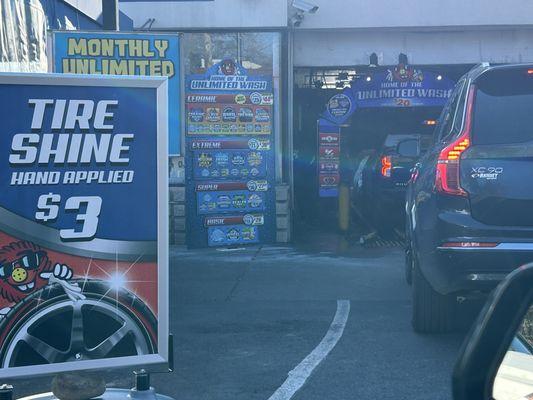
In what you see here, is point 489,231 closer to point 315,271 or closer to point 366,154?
point 315,271

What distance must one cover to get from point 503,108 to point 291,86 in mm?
10601

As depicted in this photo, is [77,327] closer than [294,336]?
Yes

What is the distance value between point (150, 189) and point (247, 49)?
477 inches

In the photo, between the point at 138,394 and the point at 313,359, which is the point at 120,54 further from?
the point at 138,394

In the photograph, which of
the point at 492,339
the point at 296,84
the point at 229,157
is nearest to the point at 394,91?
the point at 296,84

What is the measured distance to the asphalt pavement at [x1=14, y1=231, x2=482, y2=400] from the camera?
5766 mm

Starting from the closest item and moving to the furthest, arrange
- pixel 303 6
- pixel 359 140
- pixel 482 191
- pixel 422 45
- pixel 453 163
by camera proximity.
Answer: pixel 482 191, pixel 453 163, pixel 303 6, pixel 422 45, pixel 359 140

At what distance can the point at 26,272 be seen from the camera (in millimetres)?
3637

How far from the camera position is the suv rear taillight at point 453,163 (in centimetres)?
595

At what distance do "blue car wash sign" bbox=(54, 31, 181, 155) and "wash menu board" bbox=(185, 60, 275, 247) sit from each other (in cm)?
81

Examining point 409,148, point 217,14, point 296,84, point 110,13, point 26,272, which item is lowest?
point 26,272

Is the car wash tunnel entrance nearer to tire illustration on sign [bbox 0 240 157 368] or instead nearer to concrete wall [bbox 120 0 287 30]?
concrete wall [bbox 120 0 287 30]

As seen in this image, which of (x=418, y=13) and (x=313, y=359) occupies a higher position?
(x=418, y=13)

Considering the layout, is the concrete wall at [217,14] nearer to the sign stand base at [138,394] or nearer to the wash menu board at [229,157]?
the wash menu board at [229,157]
